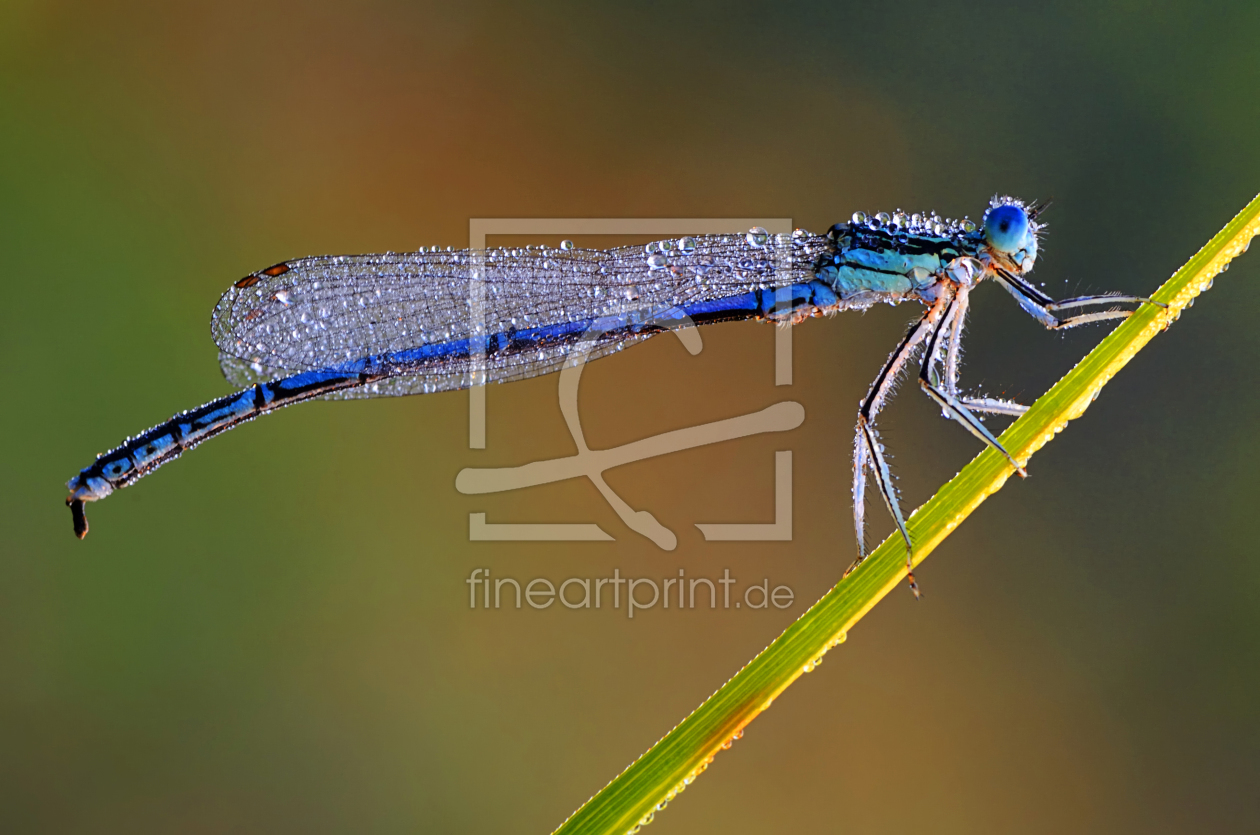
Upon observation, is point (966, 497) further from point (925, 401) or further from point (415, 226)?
point (415, 226)

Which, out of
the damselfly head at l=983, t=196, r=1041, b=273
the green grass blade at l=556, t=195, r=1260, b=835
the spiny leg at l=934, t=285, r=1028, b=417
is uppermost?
the damselfly head at l=983, t=196, r=1041, b=273

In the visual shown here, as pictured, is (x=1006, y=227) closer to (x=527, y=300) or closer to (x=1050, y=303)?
(x=1050, y=303)

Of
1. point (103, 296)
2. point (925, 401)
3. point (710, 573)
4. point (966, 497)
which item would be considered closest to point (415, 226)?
point (103, 296)

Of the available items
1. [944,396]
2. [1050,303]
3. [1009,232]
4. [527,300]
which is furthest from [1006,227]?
[527,300]

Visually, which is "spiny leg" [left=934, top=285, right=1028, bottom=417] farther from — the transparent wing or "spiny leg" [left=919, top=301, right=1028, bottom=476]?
the transparent wing

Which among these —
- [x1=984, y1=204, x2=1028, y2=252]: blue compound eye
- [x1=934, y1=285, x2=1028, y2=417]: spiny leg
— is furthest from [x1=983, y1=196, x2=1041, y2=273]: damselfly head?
Result: [x1=934, y1=285, x2=1028, y2=417]: spiny leg

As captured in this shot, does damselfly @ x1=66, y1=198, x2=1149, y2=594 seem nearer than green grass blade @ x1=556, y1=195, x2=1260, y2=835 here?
No
